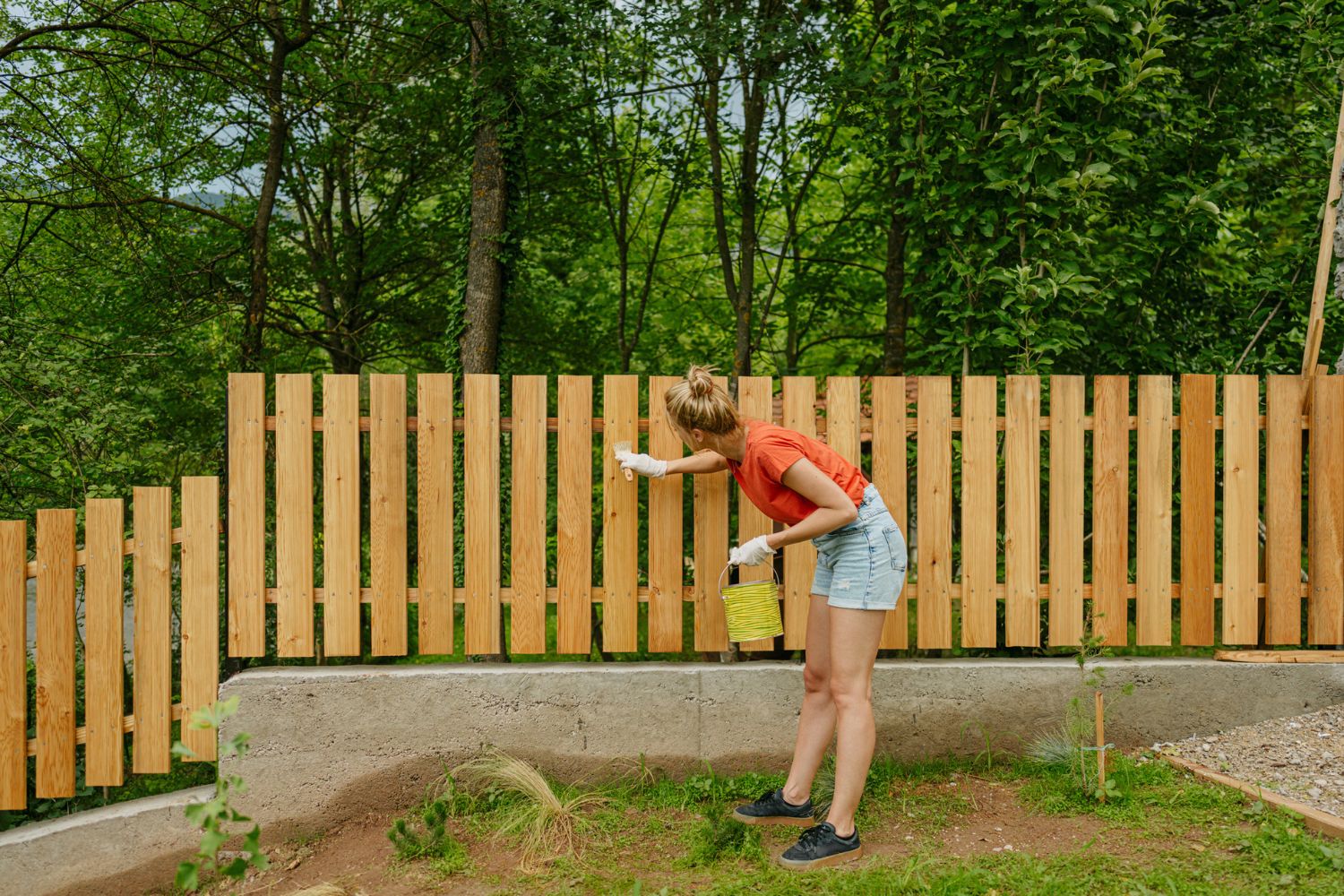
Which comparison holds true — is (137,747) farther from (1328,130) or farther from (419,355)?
(1328,130)

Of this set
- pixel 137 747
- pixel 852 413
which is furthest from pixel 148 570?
pixel 852 413

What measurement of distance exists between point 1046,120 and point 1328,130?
88.1 inches

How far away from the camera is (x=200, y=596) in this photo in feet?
12.8

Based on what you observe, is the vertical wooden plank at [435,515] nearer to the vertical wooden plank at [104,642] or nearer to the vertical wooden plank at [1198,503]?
the vertical wooden plank at [104,642]

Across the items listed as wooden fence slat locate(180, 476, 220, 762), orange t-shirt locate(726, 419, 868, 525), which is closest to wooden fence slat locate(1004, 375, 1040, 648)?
orange t-shirt locate(726, 419, 868, 525)

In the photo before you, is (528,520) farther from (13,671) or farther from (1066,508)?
(1066,508)

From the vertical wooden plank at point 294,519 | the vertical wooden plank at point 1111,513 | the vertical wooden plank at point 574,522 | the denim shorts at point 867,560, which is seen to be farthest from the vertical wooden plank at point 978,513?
the vertical wooden plank at point 294,519

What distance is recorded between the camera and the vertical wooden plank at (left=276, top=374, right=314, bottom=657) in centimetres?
393

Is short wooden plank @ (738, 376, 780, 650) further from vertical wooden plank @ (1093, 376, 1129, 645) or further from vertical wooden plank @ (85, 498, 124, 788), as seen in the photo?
vertical wooden plank @ (85, 498, 124, 788)

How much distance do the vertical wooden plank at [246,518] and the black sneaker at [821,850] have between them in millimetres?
2386

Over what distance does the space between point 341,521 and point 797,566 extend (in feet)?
6.80

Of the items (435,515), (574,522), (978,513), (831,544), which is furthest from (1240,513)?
(435,515)

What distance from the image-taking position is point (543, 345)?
8633 mm

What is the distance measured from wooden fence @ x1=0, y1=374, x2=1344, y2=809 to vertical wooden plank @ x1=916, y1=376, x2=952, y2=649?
0.03 feet
